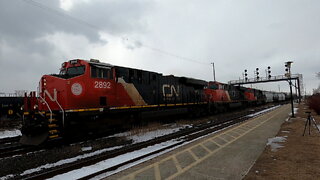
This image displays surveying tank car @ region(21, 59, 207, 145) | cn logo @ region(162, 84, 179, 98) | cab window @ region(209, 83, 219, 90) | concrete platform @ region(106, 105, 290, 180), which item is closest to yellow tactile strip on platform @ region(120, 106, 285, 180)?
concrete platform @ region(106, 105, 290, 180)

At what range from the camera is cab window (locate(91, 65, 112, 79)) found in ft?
33.9

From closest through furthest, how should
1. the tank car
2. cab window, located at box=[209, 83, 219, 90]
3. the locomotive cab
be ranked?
1. the locomotive cab
2. the tank car
3. cab window, located at box=[209, 83, 219, 90]

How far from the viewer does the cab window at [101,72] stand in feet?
33.9

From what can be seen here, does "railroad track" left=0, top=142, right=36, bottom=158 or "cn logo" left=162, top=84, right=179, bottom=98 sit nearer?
"railroad track" left=0, top=142, right=36, bottom=158

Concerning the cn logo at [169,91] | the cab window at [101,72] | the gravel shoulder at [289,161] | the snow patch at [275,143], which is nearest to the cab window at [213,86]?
the cn logo at [169,91]

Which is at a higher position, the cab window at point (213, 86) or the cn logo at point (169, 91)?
the cab window at point (213, 86)

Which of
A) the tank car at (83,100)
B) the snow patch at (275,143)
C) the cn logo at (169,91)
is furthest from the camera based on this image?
the cn logo at (169,91)

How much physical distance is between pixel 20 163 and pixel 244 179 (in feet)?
21.1

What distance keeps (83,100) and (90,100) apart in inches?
14.2

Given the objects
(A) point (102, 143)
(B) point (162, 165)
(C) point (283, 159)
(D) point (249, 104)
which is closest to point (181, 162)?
(B) point (162, 165)

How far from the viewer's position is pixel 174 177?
5188 millimetres

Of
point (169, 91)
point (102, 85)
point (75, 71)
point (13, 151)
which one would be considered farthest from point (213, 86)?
point (13, 151)

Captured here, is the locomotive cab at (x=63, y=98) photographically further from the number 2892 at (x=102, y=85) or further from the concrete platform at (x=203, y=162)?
the concrete platform at (x=203, y=162)

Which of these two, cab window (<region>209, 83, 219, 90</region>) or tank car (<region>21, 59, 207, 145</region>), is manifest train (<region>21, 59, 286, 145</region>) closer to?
tank car (<region>21, 59, 207, 145</region>)
